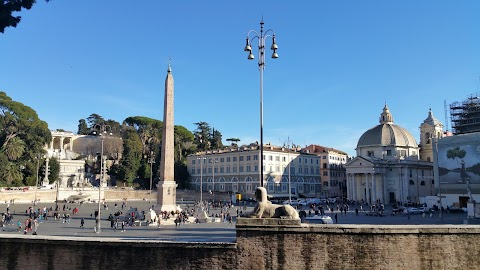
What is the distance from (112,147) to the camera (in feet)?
256

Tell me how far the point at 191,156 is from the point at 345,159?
109 ft

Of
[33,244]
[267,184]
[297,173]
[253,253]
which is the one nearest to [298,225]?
[253,253]

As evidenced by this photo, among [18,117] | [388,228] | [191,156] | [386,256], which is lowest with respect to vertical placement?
[386,256]

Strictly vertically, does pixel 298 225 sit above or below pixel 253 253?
above

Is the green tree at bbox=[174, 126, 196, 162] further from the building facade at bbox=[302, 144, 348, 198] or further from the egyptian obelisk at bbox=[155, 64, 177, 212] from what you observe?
the egyptian obelisk at bbox=[155, 64, 177, 212]

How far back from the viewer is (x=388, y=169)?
62656 mm

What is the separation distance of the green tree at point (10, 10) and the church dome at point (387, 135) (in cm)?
5783

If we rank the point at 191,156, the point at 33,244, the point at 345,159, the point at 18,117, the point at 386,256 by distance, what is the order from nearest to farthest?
the point at 386,256 → the point at 33,244 → the point at 18,117 → the point at 191,156 → the point at 345,159

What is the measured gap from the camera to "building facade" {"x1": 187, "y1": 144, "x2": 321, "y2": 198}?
2549 inches

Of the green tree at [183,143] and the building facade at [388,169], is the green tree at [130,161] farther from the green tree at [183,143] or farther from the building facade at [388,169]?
the building facade at [388,169]

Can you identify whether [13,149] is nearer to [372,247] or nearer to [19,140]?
[19,140]

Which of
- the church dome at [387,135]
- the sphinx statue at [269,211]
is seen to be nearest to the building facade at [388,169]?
the church dome at [387,135]

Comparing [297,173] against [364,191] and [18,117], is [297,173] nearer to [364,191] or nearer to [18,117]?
[364,191]

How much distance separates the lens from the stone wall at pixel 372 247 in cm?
891
